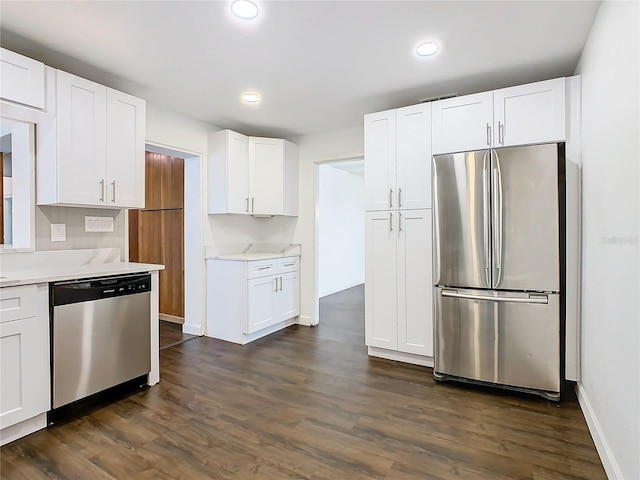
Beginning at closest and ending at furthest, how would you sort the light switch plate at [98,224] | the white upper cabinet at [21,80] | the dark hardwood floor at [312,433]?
the dark hardwood floor at [312,433]
the white upper cabinet at [21,80]
the light switch plate at [98,224]

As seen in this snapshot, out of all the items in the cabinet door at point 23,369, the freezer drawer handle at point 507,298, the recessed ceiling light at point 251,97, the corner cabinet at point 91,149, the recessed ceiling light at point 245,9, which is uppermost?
the recessed ceiling light at point 251,97

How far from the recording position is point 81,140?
2486 millimetres

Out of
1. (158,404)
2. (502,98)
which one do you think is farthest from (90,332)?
(502,98)

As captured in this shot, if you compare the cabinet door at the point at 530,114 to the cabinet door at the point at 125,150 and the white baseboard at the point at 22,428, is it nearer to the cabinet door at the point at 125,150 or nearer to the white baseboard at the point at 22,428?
the cabinet door at the point at 125,150

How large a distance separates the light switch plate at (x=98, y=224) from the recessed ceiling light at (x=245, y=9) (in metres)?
2.01

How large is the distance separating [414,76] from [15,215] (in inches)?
128

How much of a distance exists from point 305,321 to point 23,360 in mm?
2989

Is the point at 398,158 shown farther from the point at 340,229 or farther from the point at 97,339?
the point at 340,229

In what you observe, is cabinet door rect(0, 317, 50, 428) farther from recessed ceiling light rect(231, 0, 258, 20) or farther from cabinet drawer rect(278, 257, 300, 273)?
cabinet drawer rect(278, 257, 300, 273)

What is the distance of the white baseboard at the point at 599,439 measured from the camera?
1618 millimetres

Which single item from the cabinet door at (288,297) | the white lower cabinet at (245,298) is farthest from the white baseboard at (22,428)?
the cabinet door at (288,297)

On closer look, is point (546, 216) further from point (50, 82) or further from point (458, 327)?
point (50, 82)

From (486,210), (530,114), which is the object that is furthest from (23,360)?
(530,114)

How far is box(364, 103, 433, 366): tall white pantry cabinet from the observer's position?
9.91 ft
